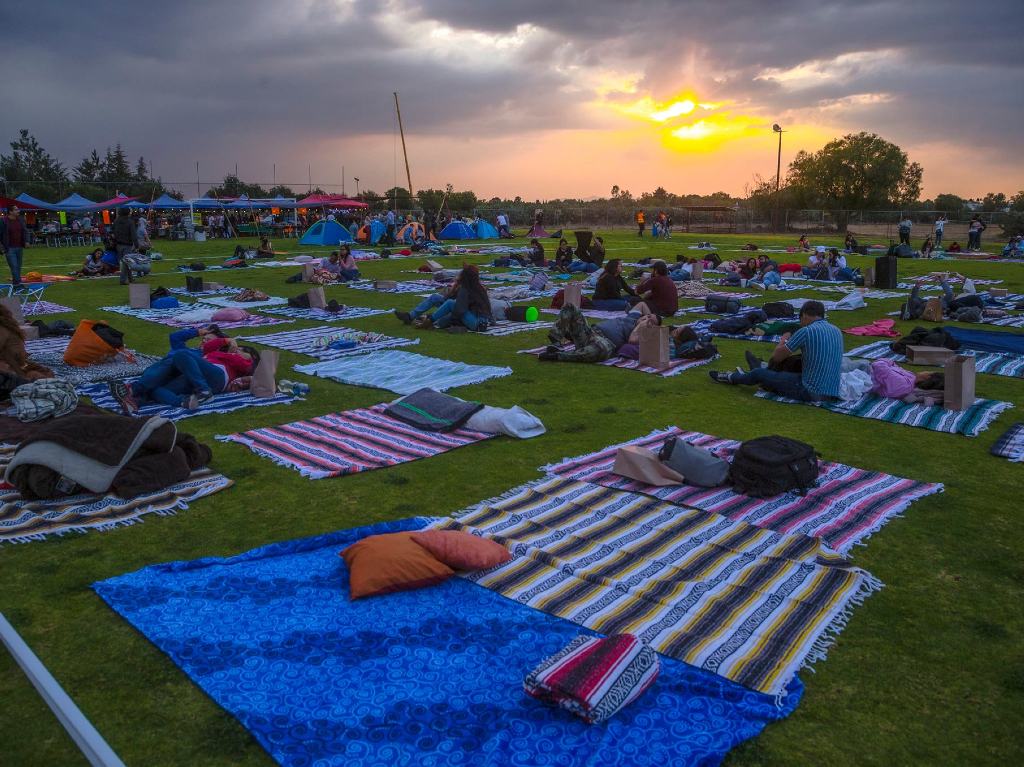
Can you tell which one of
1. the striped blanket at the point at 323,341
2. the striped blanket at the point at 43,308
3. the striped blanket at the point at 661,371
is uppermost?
the striped blanket at the point at 43,308

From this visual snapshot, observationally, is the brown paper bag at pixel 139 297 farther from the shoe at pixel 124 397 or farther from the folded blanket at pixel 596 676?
the folded blanket at pixel 596 676

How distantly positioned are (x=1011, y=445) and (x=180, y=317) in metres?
11.9

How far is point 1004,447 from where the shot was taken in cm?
654

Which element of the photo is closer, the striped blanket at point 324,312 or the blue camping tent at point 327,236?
the striped blanket at point 324,312

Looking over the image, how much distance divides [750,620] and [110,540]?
3817mm

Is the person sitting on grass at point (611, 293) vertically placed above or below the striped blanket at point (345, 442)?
above

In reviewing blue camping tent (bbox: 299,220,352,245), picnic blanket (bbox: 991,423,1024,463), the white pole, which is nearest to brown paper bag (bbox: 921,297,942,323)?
picnic blanket (bbox: 991,423,1024,463)

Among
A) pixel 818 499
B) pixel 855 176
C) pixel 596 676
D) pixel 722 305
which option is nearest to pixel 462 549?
pixel 596 676

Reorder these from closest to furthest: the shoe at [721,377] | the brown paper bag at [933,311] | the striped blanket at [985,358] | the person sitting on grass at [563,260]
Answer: the shoe at [721,377] → the striped blanket at [985,358] → the brown paper bag at [933,311] → the person sitting on grass at [563,260]

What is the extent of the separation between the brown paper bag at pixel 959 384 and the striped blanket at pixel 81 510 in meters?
6.65

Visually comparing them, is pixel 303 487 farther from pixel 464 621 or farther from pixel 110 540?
pixel 464 621

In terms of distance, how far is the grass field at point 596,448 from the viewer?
308cm

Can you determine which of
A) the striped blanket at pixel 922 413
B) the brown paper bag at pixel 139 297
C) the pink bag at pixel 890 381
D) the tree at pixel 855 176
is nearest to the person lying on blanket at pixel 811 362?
the striped blanket at pixel 922 413

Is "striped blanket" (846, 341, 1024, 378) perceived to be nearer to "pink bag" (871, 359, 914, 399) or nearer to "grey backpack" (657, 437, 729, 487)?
"pink bag" (871, 359, 914, 399)
